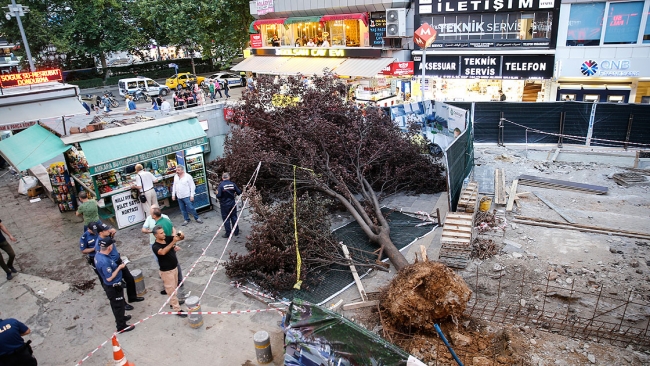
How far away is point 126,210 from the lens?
10945mm

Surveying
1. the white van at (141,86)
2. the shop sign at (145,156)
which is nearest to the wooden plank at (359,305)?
the shop sign at (145,156)

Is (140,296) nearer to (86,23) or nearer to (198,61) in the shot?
(86,23)

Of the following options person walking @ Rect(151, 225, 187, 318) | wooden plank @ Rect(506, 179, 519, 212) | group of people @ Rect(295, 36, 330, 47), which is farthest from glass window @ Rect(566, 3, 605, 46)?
person walking @ Rect(151, 225, 187, 318)

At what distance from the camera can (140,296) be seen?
8148 millimetres

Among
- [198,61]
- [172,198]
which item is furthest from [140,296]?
[198,61]

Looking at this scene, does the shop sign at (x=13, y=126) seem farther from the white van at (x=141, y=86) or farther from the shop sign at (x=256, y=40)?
the shop sign at (x=256, y=40)

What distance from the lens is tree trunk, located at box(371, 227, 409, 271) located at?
827cm

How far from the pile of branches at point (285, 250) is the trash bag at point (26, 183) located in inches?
374

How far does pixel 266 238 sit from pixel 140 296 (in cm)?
259

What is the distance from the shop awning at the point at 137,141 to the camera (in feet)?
34.1

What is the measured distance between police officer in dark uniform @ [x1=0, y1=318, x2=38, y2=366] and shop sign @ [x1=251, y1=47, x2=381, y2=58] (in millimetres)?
22334

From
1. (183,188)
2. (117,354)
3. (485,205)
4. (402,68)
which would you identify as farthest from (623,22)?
(117,354)

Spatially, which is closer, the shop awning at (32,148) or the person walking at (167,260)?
the person walking at (167,260)

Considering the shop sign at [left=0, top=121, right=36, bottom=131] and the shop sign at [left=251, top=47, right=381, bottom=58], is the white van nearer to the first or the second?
the shop sign at [left=251, top=47, right=381, bottom=58]
